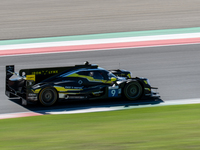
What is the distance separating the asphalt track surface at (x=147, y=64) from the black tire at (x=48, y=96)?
0.94 feet

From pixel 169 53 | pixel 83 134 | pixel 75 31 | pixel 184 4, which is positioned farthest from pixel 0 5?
pixel 83 134

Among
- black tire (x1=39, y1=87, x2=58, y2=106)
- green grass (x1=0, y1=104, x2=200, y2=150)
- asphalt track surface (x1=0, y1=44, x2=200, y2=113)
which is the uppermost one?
asphalt track surface (x1=0, y1=44, x2=200, y2=113)

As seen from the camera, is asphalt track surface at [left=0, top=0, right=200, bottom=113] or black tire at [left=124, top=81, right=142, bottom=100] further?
asphalt track surface at [left=0, top=0, right=200, bottom=113]

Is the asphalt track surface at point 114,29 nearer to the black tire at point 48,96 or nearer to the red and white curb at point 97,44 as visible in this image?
the black tire at point 48,96

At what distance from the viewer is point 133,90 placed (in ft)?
37.5

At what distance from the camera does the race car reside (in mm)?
10703

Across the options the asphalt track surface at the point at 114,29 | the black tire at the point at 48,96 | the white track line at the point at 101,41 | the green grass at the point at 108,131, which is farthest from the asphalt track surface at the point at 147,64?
the green grass at the point at 108,131

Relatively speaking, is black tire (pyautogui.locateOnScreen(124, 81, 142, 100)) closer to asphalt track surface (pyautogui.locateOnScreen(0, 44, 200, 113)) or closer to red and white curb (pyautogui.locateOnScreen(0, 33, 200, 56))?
asphalt track surface (pyautogui.locateOnScreen(0, 44, 200, 113))

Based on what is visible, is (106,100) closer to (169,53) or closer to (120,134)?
(120,134)

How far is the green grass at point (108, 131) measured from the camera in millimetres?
6301

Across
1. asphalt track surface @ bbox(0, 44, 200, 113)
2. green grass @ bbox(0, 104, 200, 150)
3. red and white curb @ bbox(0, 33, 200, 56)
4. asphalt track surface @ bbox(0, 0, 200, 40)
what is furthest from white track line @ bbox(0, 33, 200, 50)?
green grass @ bbox(0, 104, 200, 150)

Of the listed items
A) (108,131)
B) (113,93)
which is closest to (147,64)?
(113,93)

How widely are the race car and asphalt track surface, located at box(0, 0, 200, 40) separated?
9.92 meters

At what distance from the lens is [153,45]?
18.1 m
